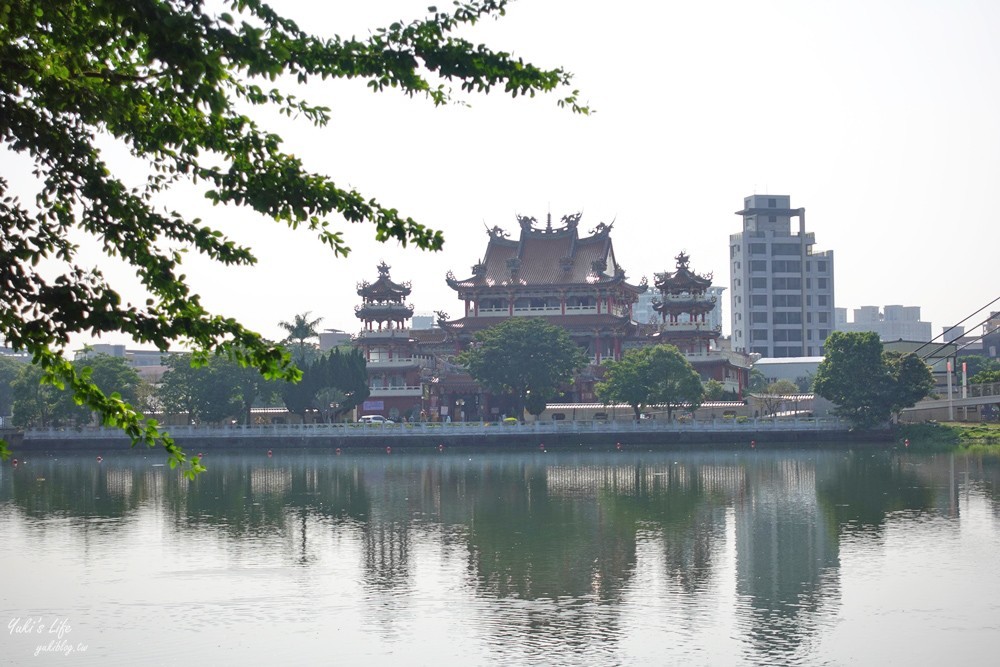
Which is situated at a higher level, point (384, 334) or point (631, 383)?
point (384, 334)

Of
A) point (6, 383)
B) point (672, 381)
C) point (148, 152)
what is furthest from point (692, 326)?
point (148, 152)

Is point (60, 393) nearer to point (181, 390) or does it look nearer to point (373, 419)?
point (181, 390)

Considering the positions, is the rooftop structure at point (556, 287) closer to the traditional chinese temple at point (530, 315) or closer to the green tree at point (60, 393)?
the traditional chinese temple at point (530, 315)

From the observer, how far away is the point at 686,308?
92.2 meters

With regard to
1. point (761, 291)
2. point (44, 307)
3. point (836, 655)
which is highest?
point (761, 291)

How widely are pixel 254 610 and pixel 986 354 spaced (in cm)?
14017

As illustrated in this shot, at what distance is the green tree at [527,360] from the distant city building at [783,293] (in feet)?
197

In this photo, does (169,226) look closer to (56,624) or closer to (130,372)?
(56,624)

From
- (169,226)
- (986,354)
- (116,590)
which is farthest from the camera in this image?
(986,354)

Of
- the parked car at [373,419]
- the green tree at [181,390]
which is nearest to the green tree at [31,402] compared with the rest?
the green tree at [181,390]

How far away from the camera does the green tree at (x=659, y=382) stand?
77312 millimetres

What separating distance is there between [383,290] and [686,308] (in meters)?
22.1

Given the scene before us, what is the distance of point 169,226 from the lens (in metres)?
10.7

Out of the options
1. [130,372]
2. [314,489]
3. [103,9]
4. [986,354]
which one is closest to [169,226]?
[103,9]
